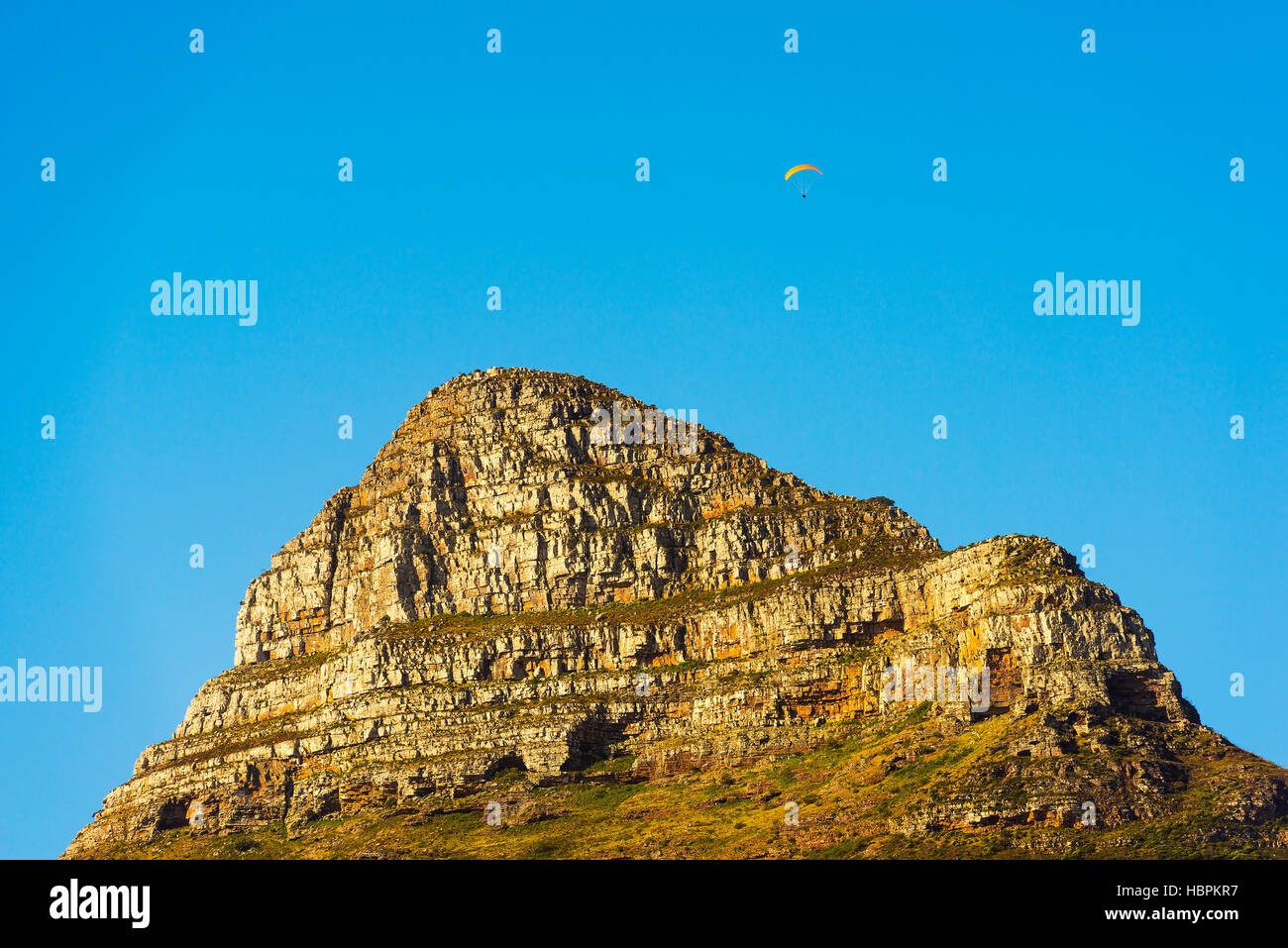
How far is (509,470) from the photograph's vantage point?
188 m

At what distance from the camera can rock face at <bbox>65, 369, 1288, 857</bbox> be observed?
13925 centimetres

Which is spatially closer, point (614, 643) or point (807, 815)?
point (807, 815)

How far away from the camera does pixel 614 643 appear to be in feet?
552
